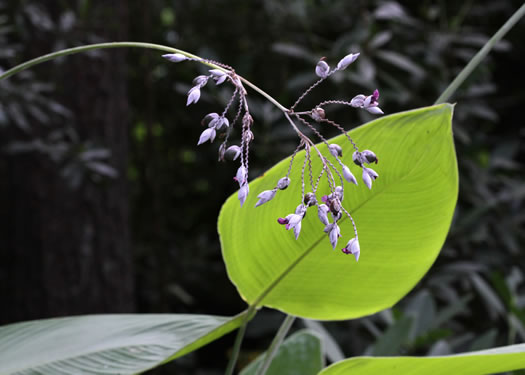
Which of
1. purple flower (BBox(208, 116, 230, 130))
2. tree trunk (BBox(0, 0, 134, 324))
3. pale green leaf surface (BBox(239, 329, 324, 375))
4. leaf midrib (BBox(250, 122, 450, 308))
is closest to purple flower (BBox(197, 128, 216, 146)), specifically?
purple flower (BBox(208, 116, 230, 130))

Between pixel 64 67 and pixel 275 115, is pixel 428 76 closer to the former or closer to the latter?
pixel 275 115

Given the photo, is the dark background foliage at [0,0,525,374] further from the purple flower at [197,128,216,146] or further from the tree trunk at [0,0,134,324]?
the purple flower at [197,128,216,146]

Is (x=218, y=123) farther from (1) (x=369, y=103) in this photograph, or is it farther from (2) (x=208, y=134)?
(1) (x=369, y=103)

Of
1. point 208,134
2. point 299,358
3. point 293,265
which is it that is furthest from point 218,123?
point 299,358

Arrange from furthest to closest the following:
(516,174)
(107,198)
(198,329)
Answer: (516,174) → (107,198) → (198,329)

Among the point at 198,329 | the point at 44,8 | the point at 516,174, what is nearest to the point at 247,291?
the point at 198,329
